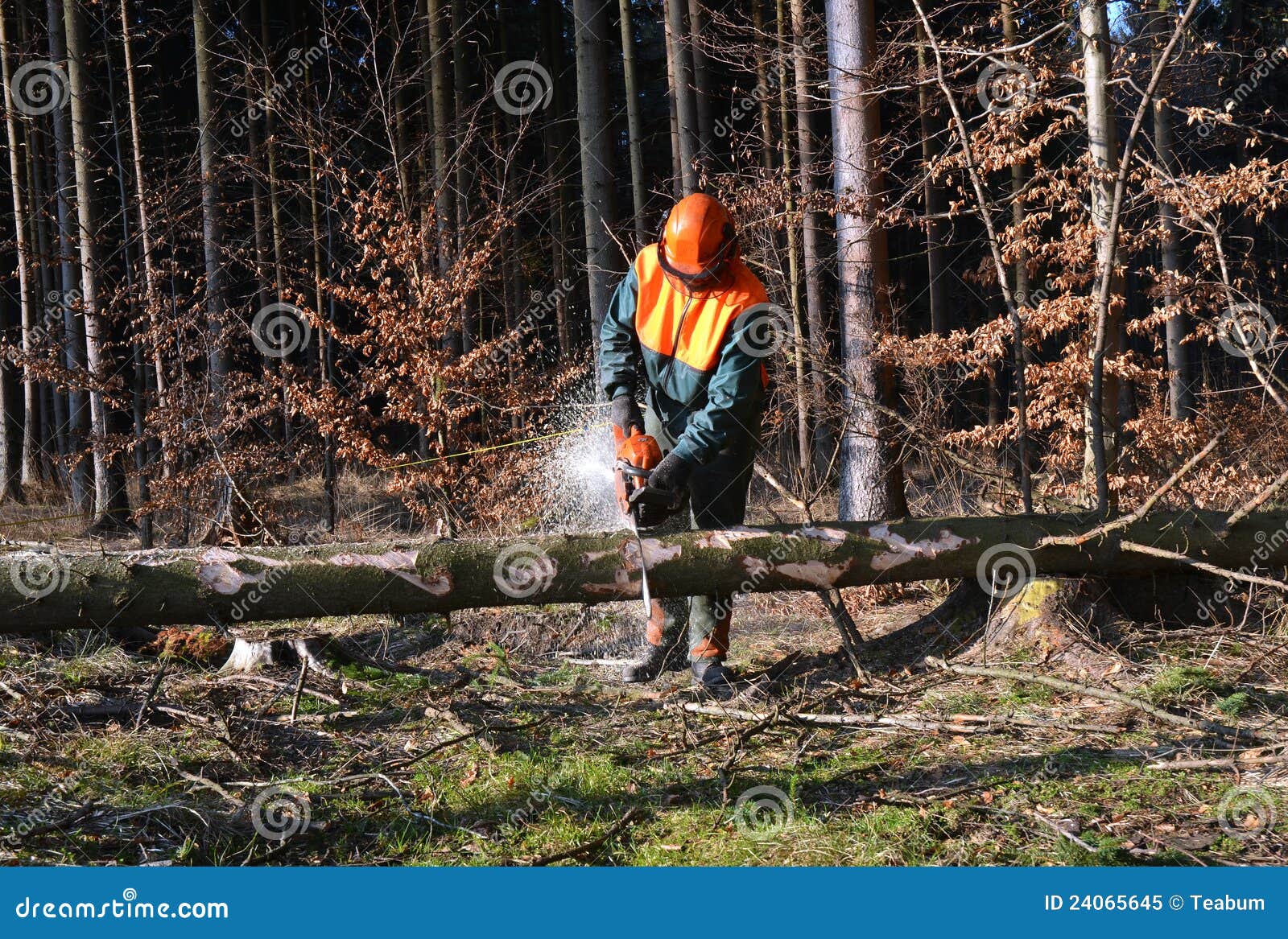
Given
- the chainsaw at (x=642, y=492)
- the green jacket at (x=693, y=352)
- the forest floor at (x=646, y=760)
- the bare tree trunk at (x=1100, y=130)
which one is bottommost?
the forest floor at (x=646, y=760)

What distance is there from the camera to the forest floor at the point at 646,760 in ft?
10.0

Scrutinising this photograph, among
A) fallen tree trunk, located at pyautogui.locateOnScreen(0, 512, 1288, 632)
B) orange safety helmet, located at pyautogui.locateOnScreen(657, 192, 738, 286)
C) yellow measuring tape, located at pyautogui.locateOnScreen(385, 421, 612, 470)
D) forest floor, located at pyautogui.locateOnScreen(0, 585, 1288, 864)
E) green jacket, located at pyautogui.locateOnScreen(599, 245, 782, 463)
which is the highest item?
orange safety helmet, located at pyautogui.locateOnScreen(657, 192, 738, 286)

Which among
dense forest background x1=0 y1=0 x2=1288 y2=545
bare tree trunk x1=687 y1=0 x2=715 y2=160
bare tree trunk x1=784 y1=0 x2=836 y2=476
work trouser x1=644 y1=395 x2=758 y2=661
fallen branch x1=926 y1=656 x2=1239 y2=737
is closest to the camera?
fallen branch x1=926 y1=656 x2=1239 y2=737

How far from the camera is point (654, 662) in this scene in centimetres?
525

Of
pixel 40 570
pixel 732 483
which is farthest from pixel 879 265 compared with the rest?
pixel 40 570

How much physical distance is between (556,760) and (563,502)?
4.57 metres

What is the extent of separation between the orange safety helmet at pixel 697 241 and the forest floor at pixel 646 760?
189cm

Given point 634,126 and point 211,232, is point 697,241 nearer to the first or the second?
point 634,126

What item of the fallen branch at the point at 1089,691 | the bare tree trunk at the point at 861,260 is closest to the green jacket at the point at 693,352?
the fallen branch at the point at 1089,691

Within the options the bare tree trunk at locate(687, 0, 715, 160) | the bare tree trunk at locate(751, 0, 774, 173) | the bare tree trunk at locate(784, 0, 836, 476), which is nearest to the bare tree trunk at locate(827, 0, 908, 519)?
the bare tree trunk at locate(784, 0, 836, 476)

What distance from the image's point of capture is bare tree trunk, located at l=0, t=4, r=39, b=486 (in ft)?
36.2

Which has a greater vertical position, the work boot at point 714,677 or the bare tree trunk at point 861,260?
the bare tree trunk at point 861,260

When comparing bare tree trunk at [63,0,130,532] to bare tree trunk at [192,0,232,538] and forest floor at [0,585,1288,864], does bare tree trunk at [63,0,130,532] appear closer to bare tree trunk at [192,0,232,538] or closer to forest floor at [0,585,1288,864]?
bare tree trunk at [192,0,232,538]

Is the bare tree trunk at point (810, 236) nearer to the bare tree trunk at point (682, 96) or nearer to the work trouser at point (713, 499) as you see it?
the bare tree trunk at point (682, 96)
